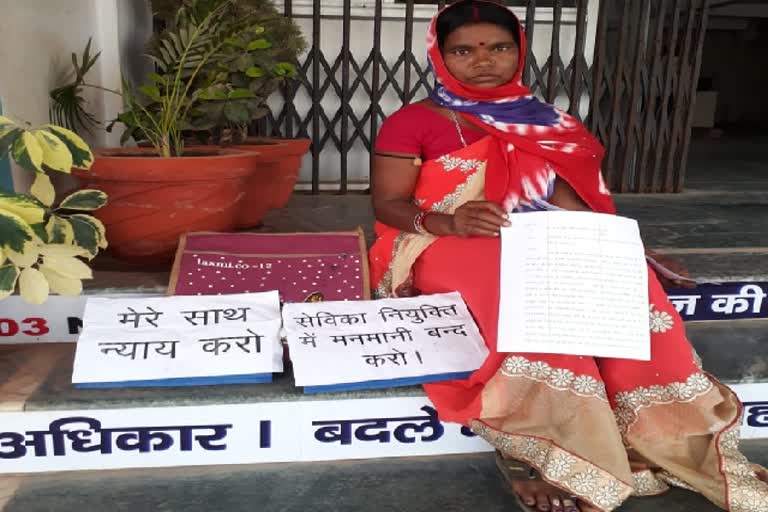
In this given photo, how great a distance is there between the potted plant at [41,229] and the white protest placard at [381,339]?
45 cm

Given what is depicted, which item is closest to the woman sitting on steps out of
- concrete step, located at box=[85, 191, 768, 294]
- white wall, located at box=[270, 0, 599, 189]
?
concrete step, located at box=[85, 191, 768, 294]

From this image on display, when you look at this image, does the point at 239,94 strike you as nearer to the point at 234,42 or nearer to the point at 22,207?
the point at 234,42

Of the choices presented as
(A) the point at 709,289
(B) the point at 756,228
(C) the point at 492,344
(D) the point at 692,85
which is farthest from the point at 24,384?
(D) the point at 692,85

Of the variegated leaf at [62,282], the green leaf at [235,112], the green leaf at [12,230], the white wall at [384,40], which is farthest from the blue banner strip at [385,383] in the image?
the white wall at [384,40]

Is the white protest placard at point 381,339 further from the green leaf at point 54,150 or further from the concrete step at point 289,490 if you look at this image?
the green leaf at point 54,150

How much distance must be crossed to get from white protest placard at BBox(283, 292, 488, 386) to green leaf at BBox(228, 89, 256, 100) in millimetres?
788

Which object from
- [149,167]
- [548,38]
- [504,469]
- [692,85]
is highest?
[548,38]

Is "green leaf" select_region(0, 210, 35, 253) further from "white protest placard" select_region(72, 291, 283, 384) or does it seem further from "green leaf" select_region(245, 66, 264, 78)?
"green leaf" select_region(245, 66, 264, 78)

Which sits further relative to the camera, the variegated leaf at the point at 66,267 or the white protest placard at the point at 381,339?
the white protest placard at the point at 381,339

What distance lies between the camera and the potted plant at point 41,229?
3.46 feet

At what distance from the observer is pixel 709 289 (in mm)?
1796

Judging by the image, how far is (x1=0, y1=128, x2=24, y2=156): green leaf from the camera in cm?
106

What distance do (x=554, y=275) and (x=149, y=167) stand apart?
103 centimetres

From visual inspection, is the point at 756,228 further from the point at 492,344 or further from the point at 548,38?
the point at 492,344
